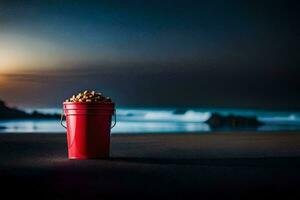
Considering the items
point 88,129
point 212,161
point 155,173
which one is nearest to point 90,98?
point 88,129

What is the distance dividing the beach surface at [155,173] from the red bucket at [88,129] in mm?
292

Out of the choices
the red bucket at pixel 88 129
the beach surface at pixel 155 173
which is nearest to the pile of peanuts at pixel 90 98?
the red bucket at pixel 88 129

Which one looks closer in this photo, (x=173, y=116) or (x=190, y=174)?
(x=190, y=174)

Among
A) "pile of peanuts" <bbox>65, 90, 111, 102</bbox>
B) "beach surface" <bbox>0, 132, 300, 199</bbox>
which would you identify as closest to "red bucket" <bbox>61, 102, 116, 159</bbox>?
"pile of peanuts" <bbox>65, 90, 111, 102</bbox>

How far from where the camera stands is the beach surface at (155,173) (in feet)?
24.1

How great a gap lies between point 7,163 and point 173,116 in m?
29.2

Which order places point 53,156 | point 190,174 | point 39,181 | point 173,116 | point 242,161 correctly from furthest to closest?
point 173,116 → point 53,156 → point 242,161 → point 190,174 → point 39,181

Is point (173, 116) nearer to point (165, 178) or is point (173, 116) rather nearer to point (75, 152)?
point (75, 152)

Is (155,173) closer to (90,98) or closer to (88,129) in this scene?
(88,129)

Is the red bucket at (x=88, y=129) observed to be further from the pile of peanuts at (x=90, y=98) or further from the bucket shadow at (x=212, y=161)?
the bucket shadow at (x=212, y=161)

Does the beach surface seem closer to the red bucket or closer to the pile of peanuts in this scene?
the red bucket

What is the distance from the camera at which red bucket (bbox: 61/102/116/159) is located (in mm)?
11719

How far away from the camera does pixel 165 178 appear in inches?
344

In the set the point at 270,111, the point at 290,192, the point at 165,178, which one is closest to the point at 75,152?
the point at 165,178
